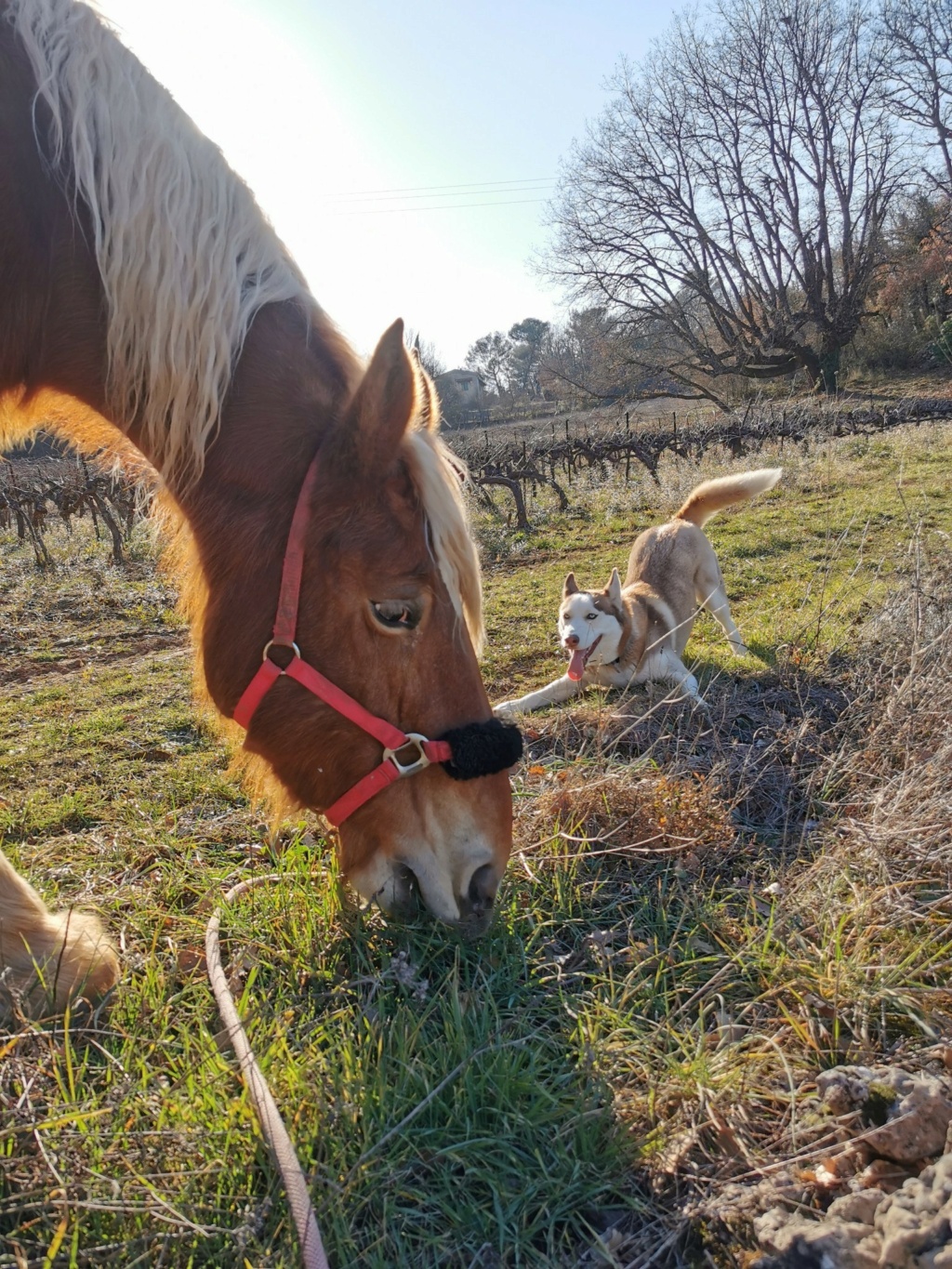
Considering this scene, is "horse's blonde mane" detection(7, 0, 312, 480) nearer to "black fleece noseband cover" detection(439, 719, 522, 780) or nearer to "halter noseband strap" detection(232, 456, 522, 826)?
"halter noseband strap" detection(232, 456, 522, 826)

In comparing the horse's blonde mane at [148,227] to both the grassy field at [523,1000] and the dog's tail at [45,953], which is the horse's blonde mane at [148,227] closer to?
the dog's tail at [45,953]

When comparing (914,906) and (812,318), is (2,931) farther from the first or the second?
(812,318)

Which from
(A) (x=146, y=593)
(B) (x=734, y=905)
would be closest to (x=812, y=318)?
(A) (x=146, y=593)

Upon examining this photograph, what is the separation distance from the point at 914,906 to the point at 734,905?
0.52 meters

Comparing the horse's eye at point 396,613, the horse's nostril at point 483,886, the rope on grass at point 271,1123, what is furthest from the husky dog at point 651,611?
the rope on grass at point 271,1123

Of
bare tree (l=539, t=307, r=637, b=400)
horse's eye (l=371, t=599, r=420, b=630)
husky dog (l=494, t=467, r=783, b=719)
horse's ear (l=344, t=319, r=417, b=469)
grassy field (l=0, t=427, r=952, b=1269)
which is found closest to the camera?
grassy field (l=0, t=427, r=952, b=1269)

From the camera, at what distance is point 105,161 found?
1.88 m

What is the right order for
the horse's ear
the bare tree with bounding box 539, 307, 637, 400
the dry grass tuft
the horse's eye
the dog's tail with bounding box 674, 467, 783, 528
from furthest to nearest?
1. the bare tree with bounding box 539, 307, 637, 400
2. the dog's tail with bounding box 674, 467, 783, 528
3. the dry grass tuft
4. the horse's eye
5. the horse's ear

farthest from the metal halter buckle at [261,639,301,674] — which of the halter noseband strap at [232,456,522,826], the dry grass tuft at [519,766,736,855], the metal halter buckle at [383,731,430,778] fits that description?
the dry grass tuft at [519,766,736,855]

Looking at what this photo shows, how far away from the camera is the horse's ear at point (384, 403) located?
1795 mm

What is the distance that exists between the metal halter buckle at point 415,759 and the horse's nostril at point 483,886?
0.32 m

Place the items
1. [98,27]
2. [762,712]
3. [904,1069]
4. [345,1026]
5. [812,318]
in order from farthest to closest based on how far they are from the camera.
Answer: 1. [812,318]
2. [762,712]
3. [98,27]
4. [345,1026]
5. [904,1069]

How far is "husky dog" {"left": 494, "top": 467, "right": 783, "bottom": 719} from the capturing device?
4.99 metres

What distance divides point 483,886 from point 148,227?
6.31 ft
